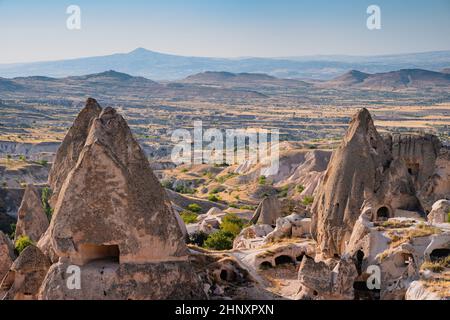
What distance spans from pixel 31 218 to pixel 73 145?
6.57 meters

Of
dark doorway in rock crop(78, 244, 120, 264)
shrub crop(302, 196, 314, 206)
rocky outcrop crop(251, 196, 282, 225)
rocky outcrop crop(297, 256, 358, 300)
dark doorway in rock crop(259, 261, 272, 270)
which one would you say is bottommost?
shrub crop(302, 196, 314, 206)

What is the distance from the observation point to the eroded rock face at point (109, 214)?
49.3 feet

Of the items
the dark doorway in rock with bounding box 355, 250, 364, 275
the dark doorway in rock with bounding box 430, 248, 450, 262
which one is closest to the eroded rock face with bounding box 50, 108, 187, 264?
the dark doorway in rock with bounding box 355, 250, 364, 275

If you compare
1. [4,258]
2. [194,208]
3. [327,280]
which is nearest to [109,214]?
[327,280]

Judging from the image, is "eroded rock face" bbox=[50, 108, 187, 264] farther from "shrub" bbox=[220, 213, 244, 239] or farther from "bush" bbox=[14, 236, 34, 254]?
"shrub" bbox=[220, 213, 244, 239]

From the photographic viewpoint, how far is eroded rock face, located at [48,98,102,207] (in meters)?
22.0

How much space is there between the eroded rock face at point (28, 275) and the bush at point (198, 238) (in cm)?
1528

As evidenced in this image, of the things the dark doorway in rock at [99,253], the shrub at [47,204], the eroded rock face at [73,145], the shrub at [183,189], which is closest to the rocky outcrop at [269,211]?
the shrub at [47,204]

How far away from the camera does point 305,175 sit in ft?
244

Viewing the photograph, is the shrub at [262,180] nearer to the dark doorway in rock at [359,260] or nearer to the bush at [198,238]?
the bush at [198,238]

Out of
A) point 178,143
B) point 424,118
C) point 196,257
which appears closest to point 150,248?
point 196,257

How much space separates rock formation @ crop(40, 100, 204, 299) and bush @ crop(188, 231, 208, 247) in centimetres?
1683

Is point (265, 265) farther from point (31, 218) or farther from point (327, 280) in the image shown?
point (31, 218)
